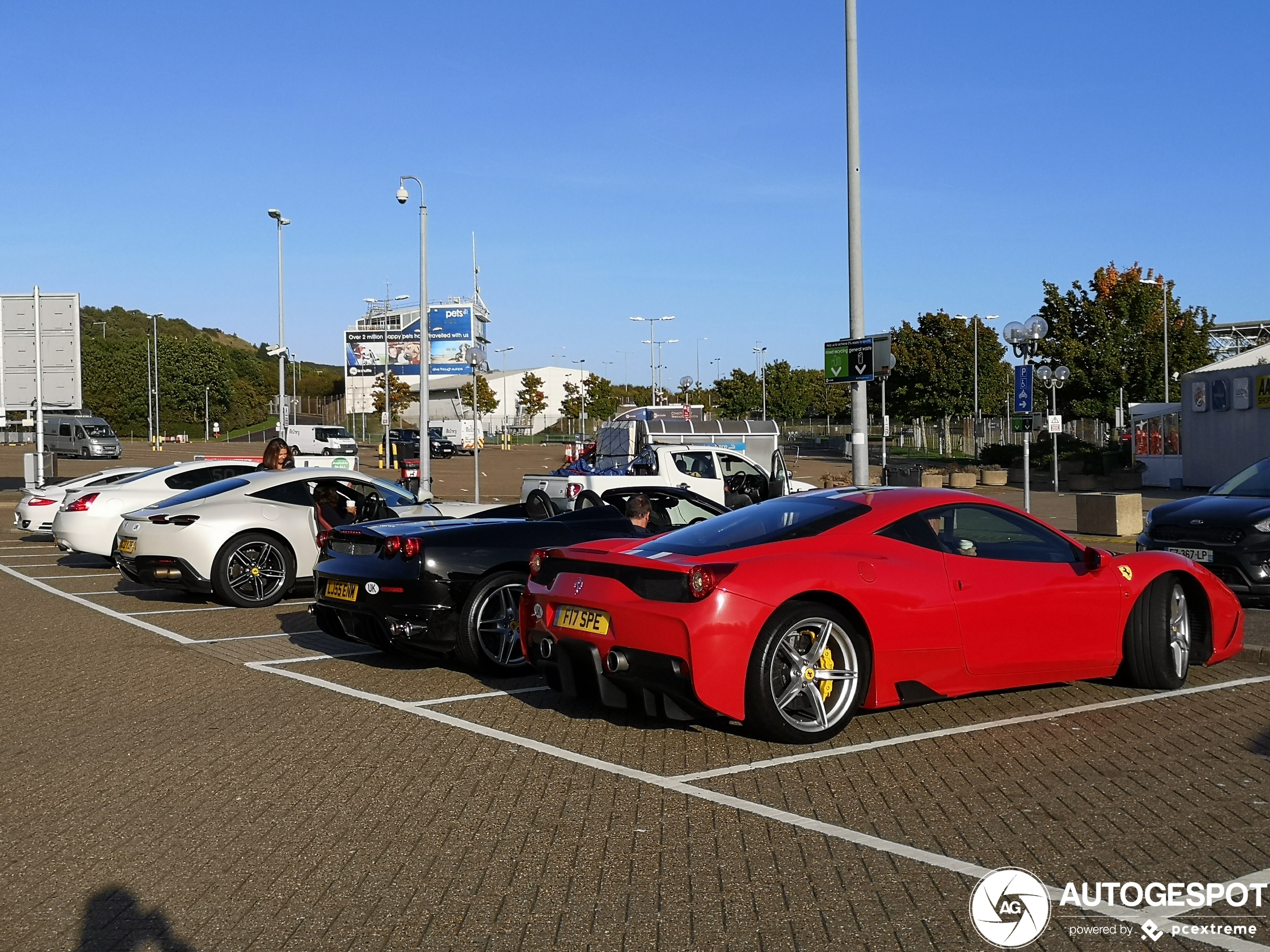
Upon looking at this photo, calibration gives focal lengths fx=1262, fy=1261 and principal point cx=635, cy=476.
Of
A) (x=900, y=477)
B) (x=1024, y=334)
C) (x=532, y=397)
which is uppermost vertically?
(x=532, y=397)

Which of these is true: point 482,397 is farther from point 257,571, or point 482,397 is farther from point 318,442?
point 257,571

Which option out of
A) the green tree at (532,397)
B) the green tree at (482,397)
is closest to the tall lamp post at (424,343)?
the green tree at (482,397)

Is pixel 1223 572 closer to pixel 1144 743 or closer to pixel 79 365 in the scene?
pixel 1144 743

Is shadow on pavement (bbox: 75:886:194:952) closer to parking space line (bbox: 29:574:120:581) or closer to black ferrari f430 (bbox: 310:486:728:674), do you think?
black ferrari f430 (bbox: 310:486:728:674)

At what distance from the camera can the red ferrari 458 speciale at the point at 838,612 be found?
6.14m

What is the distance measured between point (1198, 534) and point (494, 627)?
6.80m

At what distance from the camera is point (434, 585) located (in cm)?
820

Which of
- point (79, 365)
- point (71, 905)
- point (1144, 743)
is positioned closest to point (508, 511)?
point (1144, 743)

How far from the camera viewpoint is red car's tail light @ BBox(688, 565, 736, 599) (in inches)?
239

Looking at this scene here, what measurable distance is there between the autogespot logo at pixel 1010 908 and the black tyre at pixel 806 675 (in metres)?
1.85

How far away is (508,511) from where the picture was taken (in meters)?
10.7

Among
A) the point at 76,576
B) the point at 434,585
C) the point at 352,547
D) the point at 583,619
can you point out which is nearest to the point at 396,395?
the point at 76,576

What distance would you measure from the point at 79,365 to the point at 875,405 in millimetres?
61314

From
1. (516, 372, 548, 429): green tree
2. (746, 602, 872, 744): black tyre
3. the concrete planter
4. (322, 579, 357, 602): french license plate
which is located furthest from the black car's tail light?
(516, 372, 548, 429): green tree
